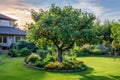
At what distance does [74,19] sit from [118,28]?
252 inches

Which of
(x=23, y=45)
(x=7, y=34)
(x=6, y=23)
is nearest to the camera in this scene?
(x=23, y=45)

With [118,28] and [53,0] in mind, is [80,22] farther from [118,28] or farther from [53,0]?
[118,28]

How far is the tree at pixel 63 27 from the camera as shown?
20453 mm

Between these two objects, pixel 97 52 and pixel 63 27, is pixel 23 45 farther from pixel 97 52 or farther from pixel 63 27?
pixel 63 27

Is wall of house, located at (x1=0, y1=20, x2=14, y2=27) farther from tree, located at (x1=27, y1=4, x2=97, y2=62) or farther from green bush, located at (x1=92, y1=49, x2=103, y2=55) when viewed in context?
tree, located at (x1=27, y1=4, x2=97, y2=62)

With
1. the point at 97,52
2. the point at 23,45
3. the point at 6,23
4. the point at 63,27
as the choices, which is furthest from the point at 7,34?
the point at 63,27

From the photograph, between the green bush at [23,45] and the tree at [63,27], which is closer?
the tree at [63,27]

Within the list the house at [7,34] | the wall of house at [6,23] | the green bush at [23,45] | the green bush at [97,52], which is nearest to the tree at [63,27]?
the green bush at [23,45]

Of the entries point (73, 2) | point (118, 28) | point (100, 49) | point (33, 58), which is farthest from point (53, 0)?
point (100, 49)

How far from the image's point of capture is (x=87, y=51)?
136 feet

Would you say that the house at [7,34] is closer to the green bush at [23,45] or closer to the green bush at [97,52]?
the green bush at [23,45]

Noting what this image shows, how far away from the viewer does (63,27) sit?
2023 centimetres

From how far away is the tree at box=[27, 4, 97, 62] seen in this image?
20453 mm

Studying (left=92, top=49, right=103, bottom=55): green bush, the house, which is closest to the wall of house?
the house
